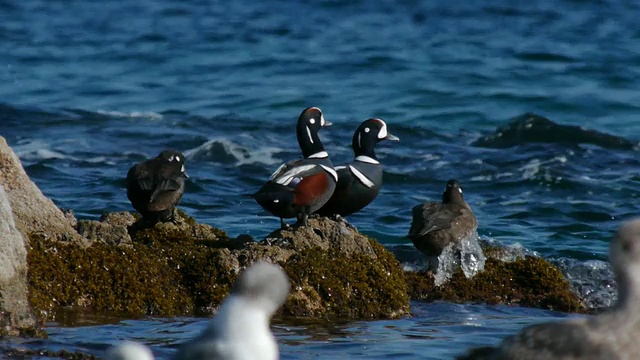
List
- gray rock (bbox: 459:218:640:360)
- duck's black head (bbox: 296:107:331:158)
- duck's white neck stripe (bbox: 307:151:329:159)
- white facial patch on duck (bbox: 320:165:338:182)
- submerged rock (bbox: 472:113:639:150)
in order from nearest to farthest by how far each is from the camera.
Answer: gray rock (bbox: 459:218:640:360) < white facial patch on duck (bbox: 320:165:338:182) < duck's white neck stripe (bbox: 307:151:329:159) < duck's black head (bbox: 296:107:331:158) < submerged rock (bbox: 472:113:639:150)

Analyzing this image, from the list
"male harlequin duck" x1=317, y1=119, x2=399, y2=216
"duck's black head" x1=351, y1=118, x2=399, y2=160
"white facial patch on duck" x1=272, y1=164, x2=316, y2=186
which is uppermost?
"duck's black head" x1=351, y1=118, x2=399, y2=160

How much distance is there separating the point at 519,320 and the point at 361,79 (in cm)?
1583

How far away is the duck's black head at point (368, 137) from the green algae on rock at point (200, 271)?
165 cm

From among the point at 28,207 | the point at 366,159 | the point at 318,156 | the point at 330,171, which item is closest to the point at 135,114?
the point at 366,159

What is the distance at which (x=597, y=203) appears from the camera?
1534 cm

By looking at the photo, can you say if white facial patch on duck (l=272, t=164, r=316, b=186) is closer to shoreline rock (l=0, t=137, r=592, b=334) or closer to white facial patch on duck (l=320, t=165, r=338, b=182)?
white facial patch on duck (l=320, t=165, r=338, b=182)

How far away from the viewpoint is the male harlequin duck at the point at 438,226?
32.9ft

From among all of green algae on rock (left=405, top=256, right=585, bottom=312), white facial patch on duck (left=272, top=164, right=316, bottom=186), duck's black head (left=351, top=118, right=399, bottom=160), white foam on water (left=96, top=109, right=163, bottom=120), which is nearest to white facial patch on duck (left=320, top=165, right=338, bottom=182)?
white facial patch on duck (left=272, top=164, right=316, bottom=186)

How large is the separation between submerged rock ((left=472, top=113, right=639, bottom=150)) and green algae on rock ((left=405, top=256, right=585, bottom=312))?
28.3ft

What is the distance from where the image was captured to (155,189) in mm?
9414

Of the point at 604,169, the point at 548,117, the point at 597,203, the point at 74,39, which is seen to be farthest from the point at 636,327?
the point at 74,39

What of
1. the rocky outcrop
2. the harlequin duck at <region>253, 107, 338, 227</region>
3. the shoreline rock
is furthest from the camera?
the harlequin duck at <region>253, 107, 338, 227</region>

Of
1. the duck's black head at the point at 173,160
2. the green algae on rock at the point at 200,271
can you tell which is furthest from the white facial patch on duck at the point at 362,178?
the duck's black head at the point at 173,160

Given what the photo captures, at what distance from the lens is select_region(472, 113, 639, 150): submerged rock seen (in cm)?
1870
